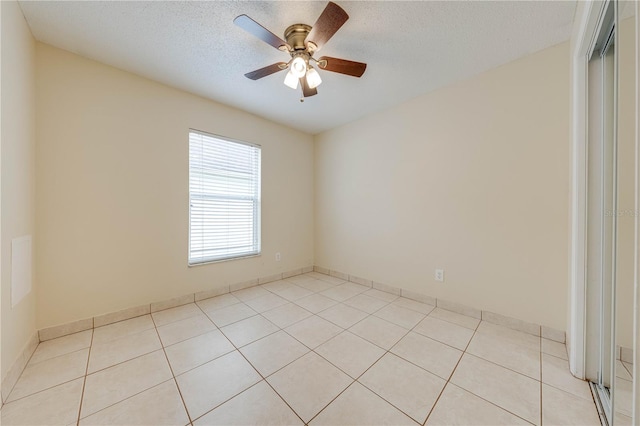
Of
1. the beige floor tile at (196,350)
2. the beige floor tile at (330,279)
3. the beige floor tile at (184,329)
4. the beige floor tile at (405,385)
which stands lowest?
the beige floor tile at (196,350)

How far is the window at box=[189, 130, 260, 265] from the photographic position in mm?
2746

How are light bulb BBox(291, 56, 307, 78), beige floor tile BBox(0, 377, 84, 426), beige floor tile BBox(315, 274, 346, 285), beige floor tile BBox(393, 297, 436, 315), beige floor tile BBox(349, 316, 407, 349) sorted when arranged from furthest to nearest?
beige floor tile BBox(315, 274, 346, 285) → beige floor tile BBox(393, 297, 436, 315) → beige floor tile BBox(349, 316, 407, 349) → light bulb BBox(291, 56, 307, 78) → beige floor tile BBox(0, 377, 84, 426)

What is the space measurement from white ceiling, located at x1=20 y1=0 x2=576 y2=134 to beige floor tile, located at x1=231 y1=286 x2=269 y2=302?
2441 mm

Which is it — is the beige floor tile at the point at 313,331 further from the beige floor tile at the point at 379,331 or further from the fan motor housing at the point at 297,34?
the fan motor housing at the point at 297,34

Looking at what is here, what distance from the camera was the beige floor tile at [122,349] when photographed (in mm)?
1605

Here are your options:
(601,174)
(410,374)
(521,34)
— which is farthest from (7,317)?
(521,34)

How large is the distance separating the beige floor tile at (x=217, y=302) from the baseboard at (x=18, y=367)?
1.18 metres

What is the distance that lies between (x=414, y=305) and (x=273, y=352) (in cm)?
166

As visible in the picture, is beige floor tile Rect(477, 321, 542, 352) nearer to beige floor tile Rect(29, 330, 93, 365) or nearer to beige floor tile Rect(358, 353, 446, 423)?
beige floor tile Rect(358, 353, 446, 423)

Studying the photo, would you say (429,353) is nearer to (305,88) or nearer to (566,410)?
(566,410)

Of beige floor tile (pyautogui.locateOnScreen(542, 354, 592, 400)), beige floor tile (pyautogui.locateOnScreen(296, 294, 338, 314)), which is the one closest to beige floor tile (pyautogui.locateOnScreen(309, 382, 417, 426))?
beige floor tile (pyautogui.locateOnScreen(542, 354, 592, 400))

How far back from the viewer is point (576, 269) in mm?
1453

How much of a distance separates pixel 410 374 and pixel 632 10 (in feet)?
6.65

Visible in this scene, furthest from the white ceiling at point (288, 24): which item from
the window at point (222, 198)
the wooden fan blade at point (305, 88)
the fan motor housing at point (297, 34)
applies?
the window at point (222, 198)
